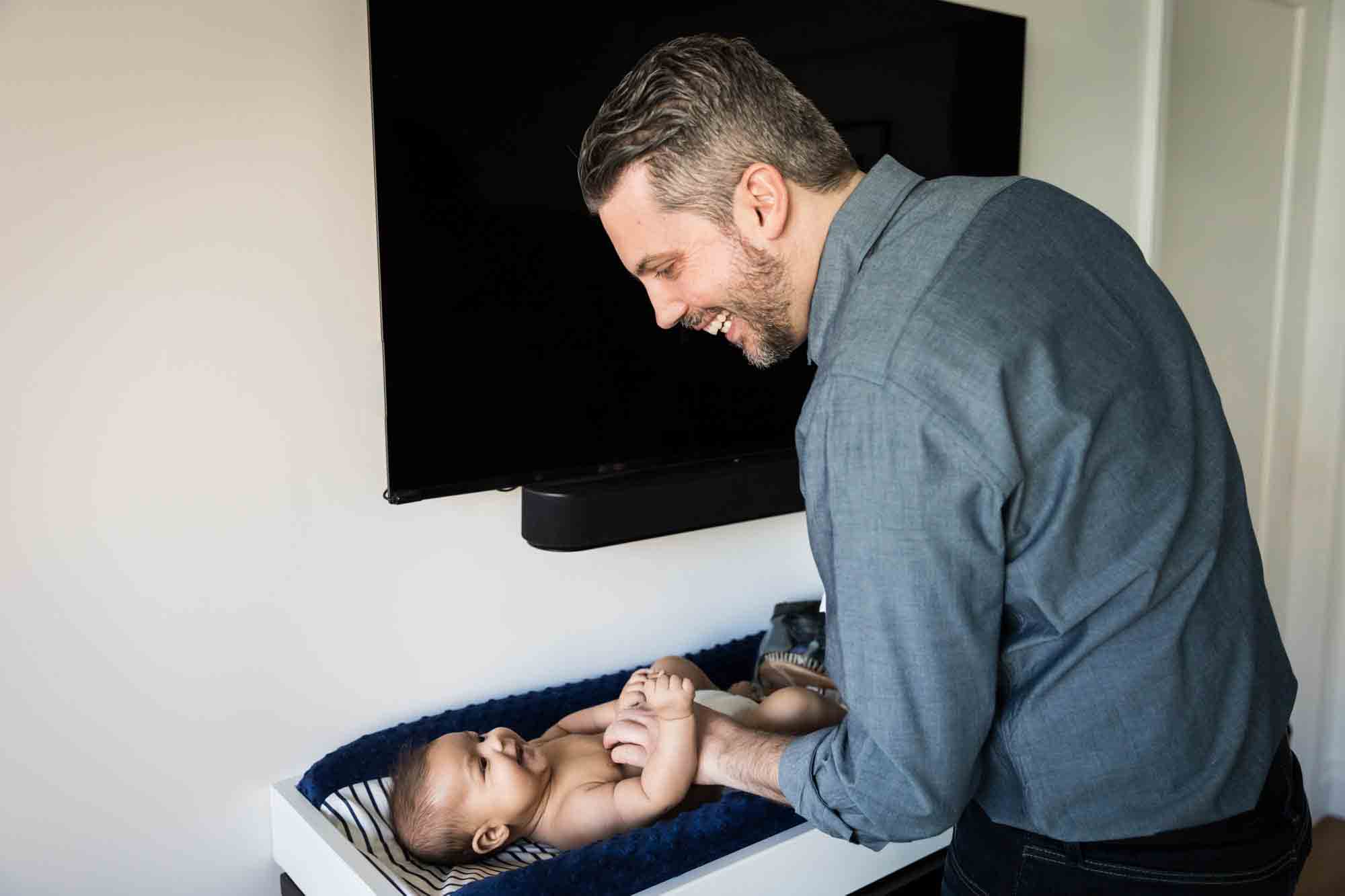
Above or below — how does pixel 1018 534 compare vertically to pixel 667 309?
below

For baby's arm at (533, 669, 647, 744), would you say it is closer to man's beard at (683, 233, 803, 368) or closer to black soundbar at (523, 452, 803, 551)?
black soundbar at (523, 452, 803, 551)

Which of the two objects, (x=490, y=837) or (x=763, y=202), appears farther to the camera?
(x=490, y=837)

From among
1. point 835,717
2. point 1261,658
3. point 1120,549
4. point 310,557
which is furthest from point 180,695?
point 1261,658

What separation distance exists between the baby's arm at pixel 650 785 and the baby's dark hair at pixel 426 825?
158 millimetres

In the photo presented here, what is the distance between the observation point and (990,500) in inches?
36.6

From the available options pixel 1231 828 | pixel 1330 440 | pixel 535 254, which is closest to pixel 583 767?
pixel 535 254

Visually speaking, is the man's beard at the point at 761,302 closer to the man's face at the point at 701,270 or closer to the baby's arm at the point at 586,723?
the man's face at the point at 701,270

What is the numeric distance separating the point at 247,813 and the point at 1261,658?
151 centimetres

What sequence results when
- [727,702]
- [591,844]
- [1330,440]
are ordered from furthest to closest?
[1330,440]
[727,702]
[591,844]

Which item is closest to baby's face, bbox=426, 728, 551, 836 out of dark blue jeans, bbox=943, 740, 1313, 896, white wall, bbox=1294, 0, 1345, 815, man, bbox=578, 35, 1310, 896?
man, bbox=578, 35, 1310, 896

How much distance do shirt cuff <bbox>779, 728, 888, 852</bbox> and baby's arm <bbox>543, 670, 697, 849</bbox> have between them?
38 cm

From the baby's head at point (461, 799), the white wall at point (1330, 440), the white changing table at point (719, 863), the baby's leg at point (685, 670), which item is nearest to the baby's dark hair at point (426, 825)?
the baby's head at point (461, 799)

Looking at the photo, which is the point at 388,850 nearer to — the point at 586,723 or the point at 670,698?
the point at 586,723

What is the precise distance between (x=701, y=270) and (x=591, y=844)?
33.6 inches
